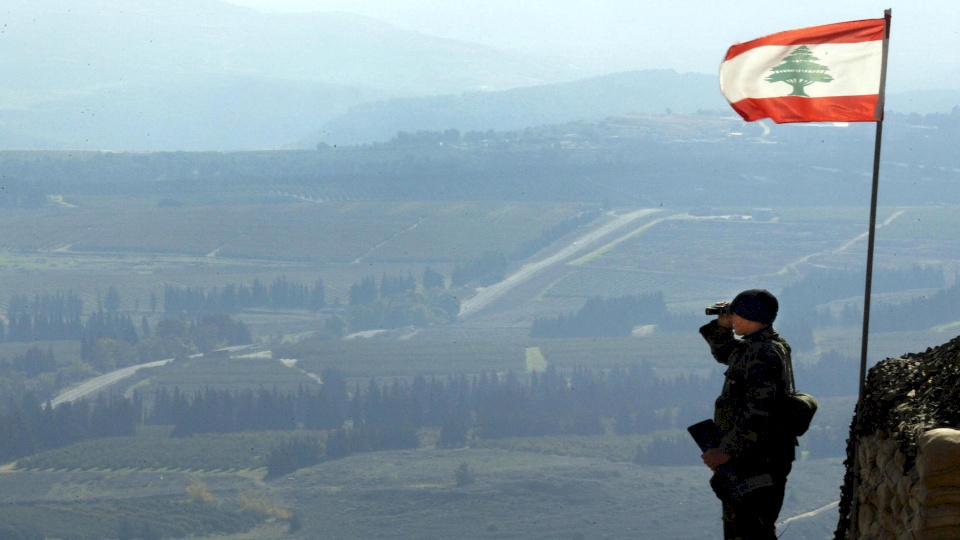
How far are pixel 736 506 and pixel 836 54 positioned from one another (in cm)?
423

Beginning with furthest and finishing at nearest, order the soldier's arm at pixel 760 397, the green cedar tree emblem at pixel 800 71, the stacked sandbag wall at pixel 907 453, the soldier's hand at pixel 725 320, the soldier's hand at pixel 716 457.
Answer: the green cedar tree emblem at pixel 800 71
the soldier's hand at pixel 725 320
the soldier's hand at pixel 716 457
the soldier's arm at pixel 760 397
the stacked sandbag wall at pixel 907 453

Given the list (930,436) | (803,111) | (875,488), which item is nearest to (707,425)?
(875,488)

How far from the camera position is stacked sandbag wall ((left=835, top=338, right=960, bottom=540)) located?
29.8 feet

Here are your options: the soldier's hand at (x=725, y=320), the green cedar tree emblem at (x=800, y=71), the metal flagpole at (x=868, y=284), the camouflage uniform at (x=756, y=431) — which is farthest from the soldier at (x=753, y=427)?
the green cedar tree emblem at (x=800, y=71)

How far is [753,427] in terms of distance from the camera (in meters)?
10.4

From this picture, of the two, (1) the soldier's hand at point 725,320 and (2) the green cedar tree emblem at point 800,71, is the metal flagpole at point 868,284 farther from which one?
(1) the soldier's hand at point 725,320

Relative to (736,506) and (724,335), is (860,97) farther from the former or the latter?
(736,506)

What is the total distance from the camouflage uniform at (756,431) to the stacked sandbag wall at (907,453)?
729 mm

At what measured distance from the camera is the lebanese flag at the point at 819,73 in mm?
12141

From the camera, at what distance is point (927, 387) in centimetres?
1053

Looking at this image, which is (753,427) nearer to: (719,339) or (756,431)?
(756,431)

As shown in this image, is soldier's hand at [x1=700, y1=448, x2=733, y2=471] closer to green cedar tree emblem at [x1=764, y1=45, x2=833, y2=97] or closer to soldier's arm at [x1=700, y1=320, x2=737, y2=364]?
soldier's arm at [x1=700, y1=320, x2=737, y2=364]

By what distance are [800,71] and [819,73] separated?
0.20m

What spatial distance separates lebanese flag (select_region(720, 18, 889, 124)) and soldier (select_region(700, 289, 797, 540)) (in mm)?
2344
